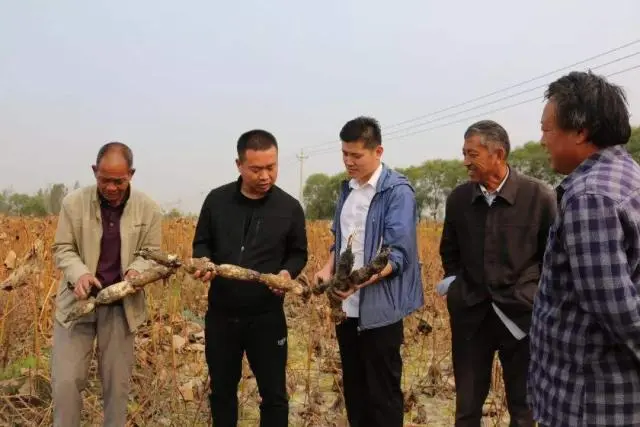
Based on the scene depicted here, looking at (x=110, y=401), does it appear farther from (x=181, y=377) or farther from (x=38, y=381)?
Answer: (x=181, y=377)

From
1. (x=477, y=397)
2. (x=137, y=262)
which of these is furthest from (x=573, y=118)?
(x=137, y=262)

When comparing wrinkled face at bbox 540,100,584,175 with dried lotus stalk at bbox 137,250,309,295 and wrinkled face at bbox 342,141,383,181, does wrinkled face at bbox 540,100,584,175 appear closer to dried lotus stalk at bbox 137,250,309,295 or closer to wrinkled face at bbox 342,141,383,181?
wrinkled face at bbox 342,141,383,181

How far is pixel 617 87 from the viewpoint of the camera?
1629 mm

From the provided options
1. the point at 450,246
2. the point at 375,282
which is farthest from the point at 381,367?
the point at 450,246

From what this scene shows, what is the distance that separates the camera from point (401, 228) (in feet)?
9.18

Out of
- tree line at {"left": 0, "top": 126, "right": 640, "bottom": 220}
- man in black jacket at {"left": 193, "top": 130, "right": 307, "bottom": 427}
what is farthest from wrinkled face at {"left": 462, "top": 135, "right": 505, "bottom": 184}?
tree line at {"left": 0, "top": 126, "right": 640, "bottom": 220}

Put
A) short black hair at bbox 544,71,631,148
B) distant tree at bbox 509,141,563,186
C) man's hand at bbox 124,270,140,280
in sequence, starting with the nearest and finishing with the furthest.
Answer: short black hair at bbox 544,71,631,148 → man's hand at bbox 124,270,140,280 → distant tree at bbox 509,141,563,186

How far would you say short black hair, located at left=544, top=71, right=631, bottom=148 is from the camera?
1581mm

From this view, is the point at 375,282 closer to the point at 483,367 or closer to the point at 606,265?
the point at 483,367

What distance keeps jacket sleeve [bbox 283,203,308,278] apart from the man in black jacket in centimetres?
1

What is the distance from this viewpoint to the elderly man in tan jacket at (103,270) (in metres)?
2.74

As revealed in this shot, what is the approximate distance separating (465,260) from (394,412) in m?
0.84

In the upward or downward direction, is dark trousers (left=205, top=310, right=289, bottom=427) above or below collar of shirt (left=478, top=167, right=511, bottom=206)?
below

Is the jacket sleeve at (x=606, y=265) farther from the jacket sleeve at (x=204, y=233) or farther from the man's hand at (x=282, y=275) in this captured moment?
the jacket sleeve at (x=204, y=233)
